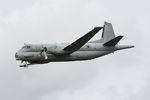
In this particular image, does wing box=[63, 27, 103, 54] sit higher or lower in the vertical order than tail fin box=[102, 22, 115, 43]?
lower

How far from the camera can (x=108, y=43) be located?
9581cm

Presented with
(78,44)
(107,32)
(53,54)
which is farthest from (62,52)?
→ (107,32)

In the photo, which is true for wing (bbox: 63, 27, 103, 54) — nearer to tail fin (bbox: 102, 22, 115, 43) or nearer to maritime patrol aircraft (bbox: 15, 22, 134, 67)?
maritime patrol aircraft (bbox: 15, 22, 134, 67)

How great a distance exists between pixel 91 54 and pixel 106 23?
10055mm

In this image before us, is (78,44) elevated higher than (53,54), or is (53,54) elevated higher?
(78,44)

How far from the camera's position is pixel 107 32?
101500 mm

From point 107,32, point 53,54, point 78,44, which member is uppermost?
point 107,32

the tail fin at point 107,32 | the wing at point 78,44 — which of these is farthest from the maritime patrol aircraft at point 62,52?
the tail fin at point 107,32

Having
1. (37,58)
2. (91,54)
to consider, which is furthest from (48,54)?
(91,54)

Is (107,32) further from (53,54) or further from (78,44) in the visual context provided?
(53,54)

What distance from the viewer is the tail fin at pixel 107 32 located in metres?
101

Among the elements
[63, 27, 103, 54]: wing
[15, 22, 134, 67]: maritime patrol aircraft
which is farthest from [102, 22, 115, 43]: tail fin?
[63, 27, 103, 54]: wing

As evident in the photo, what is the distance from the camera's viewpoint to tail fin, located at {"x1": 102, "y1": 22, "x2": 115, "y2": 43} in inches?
3967

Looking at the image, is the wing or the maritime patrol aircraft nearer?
the wing
